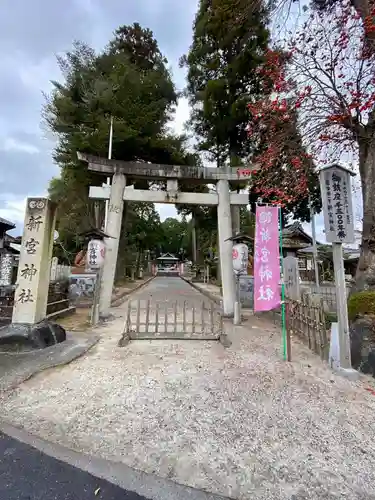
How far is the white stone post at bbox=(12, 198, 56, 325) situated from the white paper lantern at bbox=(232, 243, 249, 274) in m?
5.07

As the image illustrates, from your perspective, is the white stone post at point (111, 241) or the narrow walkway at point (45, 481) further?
the white stone post at point (111, 241)

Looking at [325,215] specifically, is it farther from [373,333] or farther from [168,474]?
[168,474]

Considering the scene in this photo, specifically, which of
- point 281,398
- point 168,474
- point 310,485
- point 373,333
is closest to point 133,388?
point 168,474

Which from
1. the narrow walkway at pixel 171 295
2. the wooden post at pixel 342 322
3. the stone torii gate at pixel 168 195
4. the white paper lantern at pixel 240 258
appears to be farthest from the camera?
the narrow walkway at pixel 171 295

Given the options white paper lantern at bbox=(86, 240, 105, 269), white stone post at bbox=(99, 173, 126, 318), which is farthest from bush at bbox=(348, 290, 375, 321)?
white stone post at bbox=(99, 173, 126, 318)

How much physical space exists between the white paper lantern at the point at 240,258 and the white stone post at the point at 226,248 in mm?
555

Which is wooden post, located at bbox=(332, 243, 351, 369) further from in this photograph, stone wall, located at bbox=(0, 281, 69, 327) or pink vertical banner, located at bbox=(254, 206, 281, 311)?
stone wall, located at bbox=(0, 281, 69, 327)

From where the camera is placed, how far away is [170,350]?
5531mm

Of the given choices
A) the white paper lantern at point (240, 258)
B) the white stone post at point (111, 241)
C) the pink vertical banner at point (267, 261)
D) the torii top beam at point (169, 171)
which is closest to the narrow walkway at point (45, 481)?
the pink vertical banner at point (267, 261)

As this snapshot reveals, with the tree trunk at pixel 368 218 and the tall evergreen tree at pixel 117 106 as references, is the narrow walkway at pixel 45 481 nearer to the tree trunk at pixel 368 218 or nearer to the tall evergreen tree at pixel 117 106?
the tree trunk at pixel 368 218

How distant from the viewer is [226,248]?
30.4 feet

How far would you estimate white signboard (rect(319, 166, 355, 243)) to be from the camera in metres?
4.66

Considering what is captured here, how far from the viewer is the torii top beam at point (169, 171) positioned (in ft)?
30.0

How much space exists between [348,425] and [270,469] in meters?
1.25
